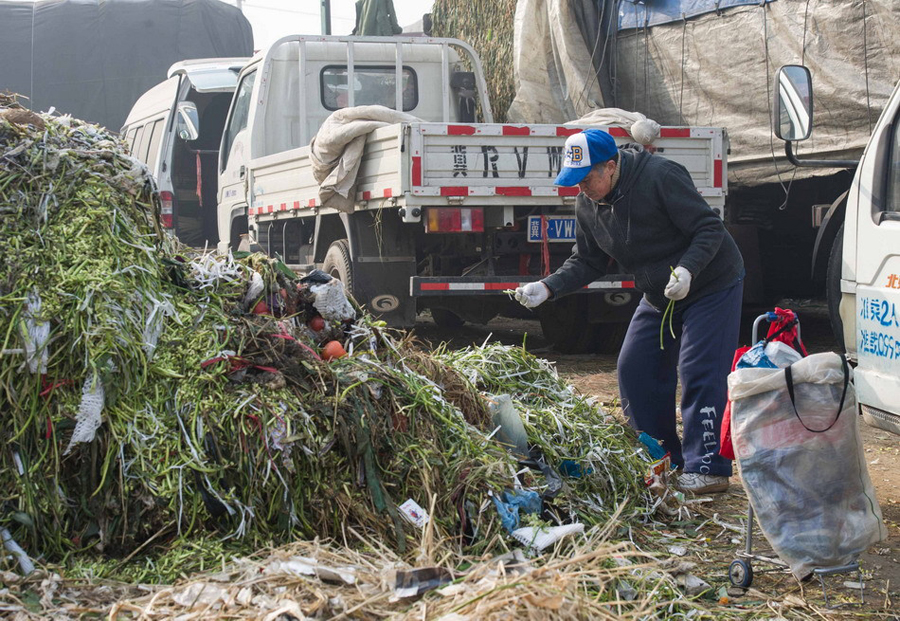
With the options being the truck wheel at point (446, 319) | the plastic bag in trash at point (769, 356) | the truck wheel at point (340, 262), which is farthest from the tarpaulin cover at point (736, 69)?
the plastic bag in trash at point (769, 356)

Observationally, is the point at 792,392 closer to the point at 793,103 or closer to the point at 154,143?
the point at 793,103

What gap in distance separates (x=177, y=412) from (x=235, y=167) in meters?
7.31

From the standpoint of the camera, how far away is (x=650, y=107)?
31.4ft

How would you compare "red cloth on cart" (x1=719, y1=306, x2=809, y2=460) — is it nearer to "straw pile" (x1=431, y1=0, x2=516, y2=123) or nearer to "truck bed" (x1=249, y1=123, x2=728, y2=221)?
"truck bed" (x1=249, y1=123, x2=728, y2=221)

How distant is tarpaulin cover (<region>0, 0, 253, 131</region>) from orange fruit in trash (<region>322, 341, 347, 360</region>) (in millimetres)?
17259

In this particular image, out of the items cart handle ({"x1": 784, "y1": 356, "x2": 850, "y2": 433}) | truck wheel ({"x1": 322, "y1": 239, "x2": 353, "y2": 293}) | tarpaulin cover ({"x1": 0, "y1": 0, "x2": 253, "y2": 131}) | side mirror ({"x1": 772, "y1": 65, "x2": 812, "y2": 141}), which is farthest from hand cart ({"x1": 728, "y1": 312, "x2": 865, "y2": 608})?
tarpaulin cover ({"x1": 0, "y1": 0, "x2": 253, "y2": 131})

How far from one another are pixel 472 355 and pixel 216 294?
1.43 m

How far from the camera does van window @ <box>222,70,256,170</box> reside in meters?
9.86

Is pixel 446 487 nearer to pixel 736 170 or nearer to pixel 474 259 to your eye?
pixel 474 259

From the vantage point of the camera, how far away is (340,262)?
311 inches

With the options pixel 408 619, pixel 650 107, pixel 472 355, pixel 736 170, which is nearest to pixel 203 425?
pixel 408 619

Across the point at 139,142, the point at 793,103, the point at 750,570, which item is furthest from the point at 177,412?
the point at 139,142

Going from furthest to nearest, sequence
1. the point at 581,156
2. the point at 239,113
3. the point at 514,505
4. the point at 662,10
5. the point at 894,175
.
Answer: the point at 239,113, the point at 662,10, the point at 581,156, the point at 894,175, the point at 514,505

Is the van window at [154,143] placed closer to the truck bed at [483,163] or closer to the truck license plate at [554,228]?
the truck bed at [483,163]
